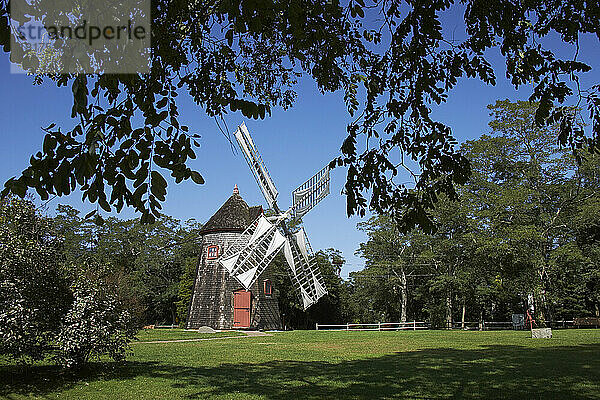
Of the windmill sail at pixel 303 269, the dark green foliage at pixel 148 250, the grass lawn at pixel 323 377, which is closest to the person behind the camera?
the grass lawn at pixel 323 377

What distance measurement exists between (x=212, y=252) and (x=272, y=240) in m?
6.31

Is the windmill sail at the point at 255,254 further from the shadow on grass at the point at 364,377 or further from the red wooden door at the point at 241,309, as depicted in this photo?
the shadow on grass at the point at 364,377

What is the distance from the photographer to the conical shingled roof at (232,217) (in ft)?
109

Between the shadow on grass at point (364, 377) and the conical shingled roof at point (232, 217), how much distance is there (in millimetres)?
19938

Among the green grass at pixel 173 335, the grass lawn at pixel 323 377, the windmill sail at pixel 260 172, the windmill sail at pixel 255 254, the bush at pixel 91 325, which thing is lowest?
the green grass at pixel 173 335

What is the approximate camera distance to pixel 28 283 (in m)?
9.48

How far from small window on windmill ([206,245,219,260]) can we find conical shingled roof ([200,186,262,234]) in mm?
1156

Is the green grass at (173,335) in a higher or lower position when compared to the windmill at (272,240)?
lower

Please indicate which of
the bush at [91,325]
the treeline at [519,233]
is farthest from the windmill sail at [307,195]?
the bush at [91,325]

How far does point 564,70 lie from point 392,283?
36987mm

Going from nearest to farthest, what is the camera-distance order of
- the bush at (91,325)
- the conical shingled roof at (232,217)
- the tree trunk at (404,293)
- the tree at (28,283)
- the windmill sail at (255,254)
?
the tree at (28,283) < the bush at (91,325) < the windmill sail at (255,254) < the conical shingled roof at (232,217) < the tree trunk at (404,293)

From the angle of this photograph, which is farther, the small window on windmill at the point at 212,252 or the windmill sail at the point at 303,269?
the small window on windmill at the point at 212,252

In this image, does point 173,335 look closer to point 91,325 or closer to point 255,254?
point 255,254

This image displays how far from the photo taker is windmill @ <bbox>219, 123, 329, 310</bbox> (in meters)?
29.0
